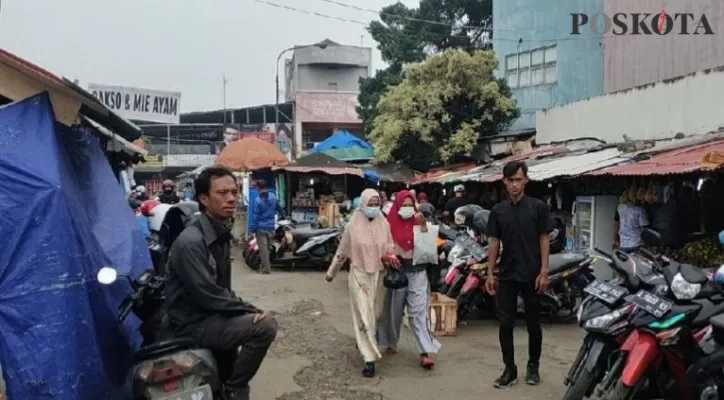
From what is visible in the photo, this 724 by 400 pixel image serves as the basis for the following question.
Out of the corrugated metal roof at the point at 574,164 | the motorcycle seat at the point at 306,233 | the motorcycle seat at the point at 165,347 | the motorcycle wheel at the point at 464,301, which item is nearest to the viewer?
the motorcycle seat at the point at 165,347

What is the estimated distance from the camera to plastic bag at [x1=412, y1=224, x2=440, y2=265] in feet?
20.4

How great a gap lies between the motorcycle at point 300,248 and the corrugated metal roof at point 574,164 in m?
4.47

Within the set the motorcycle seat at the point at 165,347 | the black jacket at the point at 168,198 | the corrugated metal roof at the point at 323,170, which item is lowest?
the motorcycle seat at the point at 165,347

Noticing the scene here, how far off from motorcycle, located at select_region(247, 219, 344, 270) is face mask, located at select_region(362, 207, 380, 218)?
7.11m

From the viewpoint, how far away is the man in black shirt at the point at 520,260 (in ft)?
17.3

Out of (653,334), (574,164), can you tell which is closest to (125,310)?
(653,334)

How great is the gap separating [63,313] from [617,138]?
11.4 metres

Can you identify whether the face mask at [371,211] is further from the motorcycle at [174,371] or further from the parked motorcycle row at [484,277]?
the motorcycle at [174,371]

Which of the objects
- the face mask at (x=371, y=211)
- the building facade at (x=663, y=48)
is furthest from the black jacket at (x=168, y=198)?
the building facade at (x=663, y=48)

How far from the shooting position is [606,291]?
14.7ft

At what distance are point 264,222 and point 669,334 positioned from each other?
Result: 30.9ft

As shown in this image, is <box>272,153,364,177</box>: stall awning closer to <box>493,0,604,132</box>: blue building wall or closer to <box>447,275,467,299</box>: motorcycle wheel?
<box>493,0,604,132</box>: blue building wall

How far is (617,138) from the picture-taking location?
1258cm

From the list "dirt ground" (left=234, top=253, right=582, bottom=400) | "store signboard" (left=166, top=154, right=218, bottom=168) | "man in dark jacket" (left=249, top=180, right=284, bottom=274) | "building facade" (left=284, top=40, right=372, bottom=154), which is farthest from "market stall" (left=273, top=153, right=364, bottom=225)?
"store signboard" (left=166, top=154, right=218, bottom=168)
